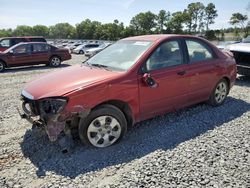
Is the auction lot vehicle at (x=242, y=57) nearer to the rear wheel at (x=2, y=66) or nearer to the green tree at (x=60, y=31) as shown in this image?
the rear wheel at (x=2, y=66)

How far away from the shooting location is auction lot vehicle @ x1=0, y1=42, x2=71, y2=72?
13211 mm

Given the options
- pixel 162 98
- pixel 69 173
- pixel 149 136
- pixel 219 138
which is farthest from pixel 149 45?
pixel 69 173

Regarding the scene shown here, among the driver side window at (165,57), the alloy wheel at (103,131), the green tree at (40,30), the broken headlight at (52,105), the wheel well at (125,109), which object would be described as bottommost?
the alloy wheel at (103,131)

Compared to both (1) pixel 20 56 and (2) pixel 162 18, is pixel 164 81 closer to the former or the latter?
(1) pixel 20 56

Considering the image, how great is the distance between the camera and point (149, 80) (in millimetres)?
4086

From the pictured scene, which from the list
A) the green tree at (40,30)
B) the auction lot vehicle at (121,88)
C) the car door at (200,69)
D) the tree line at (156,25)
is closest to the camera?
the auction lot vehicle at (121,88)

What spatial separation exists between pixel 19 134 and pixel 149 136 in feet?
7.38

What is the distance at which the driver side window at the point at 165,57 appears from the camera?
4.25 m

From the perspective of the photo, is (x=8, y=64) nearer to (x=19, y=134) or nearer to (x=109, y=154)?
(x=19, y=134)

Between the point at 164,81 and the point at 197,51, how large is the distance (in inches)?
49.8

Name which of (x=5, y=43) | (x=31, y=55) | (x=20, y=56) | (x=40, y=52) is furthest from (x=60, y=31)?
(x=20, y=56)

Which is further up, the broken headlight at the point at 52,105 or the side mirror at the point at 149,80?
the side mirror at the point at 149,80

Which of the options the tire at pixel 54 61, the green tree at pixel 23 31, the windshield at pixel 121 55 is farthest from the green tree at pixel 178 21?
the green tree at pixel 23 31

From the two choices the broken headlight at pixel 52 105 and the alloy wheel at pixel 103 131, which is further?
the alloy wheel at pixel 103 131
